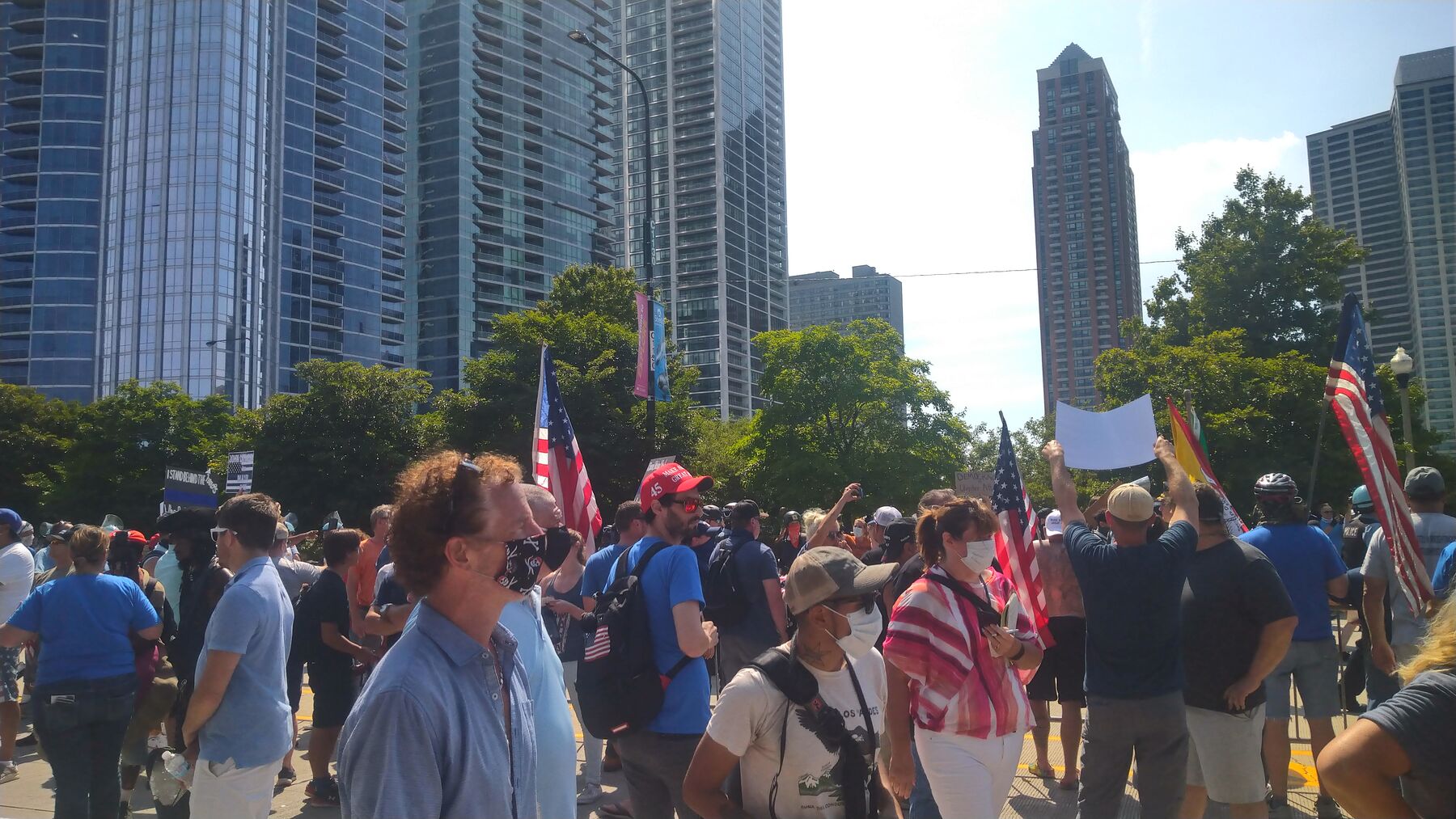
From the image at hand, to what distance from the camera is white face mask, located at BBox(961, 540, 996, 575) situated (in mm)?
4246

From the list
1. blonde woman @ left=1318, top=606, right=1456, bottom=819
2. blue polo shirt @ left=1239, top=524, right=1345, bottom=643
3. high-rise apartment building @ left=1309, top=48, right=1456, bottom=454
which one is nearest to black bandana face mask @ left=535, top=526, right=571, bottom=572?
blonde woman @ left=1318, top=606, right=1456, bottom=819

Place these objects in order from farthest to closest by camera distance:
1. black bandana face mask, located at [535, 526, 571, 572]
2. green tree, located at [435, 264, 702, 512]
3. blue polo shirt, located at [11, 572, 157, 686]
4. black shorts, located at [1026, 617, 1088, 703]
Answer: green tree, located at [435, 264, 702, 512] → black shorts, located at [1026, 617, 1088, 703] → black bandana face mask, located at [535, 526, 571, 572] → blue polo shirt, located at [11, 572, 157, 686]

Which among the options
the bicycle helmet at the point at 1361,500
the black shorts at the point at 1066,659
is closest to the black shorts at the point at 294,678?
the black shorts at the point at 1066,659

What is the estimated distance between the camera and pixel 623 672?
4.18m

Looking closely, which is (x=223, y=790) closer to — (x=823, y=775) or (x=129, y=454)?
(x=823, y=775)

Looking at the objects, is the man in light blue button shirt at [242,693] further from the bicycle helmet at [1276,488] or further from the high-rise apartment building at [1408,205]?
the high-rise apartment building at [1408,205]

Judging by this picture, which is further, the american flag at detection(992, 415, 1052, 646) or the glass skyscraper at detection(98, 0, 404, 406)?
the glass skyscraper at detection(98, 0, 404, 406)

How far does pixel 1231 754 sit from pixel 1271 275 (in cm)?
4084

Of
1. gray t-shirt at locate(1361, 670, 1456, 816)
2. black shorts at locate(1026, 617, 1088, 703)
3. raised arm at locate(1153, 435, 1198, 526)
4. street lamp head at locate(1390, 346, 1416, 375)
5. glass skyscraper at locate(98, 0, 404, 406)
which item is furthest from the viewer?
glass skyscraper at locate(98, 0, 404, 406)

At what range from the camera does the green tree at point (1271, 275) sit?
39.2 meters

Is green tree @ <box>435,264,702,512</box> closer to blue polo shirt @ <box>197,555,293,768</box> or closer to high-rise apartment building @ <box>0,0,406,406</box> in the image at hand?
blue polo shirt @ <box>197,555,293,768</box>

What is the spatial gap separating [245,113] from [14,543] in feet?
301

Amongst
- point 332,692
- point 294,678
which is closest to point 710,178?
point 294,678

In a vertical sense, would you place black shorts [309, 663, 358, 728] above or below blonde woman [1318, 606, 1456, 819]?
below
